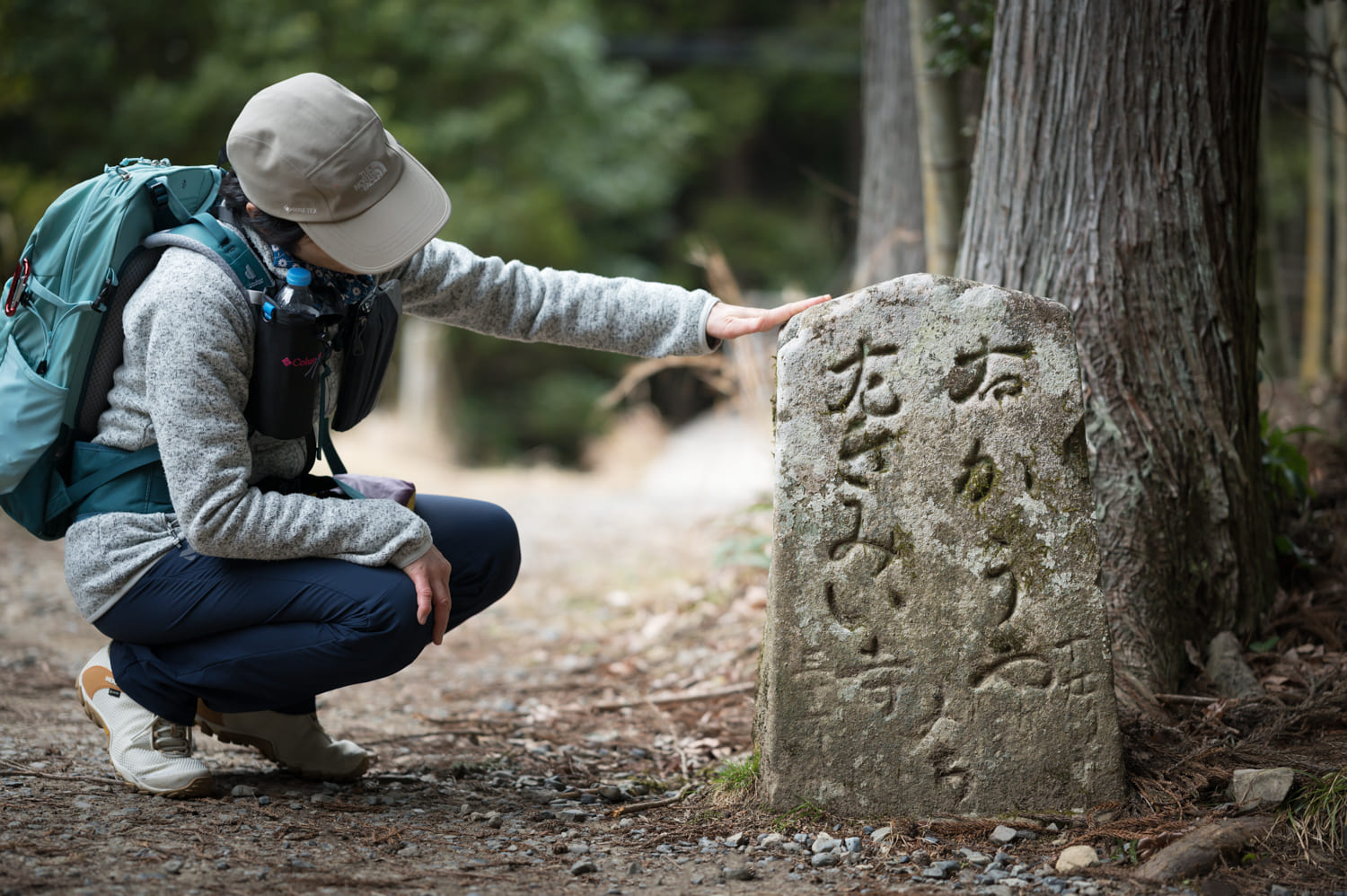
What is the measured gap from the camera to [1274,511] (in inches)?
123

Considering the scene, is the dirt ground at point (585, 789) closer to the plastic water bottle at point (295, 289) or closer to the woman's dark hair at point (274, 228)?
the plastic water bottle at point (295, 289)

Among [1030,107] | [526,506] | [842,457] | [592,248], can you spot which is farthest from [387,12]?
[842,457]

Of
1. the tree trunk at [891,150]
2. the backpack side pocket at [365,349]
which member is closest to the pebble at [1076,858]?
the backpack side pocket at [365,349]

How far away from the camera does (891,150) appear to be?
16.3 feet

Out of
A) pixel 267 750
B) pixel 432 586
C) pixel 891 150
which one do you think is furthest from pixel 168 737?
pixel 891 150

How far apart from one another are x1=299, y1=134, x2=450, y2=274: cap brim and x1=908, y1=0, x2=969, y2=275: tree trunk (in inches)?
86.7

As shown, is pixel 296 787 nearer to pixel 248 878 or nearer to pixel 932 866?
pixel 248 878

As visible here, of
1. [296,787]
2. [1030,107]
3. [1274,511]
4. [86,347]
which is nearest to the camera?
[86,347]

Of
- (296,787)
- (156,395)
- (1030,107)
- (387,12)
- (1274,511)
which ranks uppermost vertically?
(387,12)

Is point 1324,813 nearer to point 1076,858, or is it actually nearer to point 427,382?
point 1076,858

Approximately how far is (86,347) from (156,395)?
219 millimetres

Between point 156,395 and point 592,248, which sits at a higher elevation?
point 592,248

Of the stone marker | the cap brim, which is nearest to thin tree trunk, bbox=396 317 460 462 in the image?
the cap brim

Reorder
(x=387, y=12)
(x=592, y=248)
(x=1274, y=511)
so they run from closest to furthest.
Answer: (x=1274, y=511) → (x=387, y=12) → (x=592, y=248)
